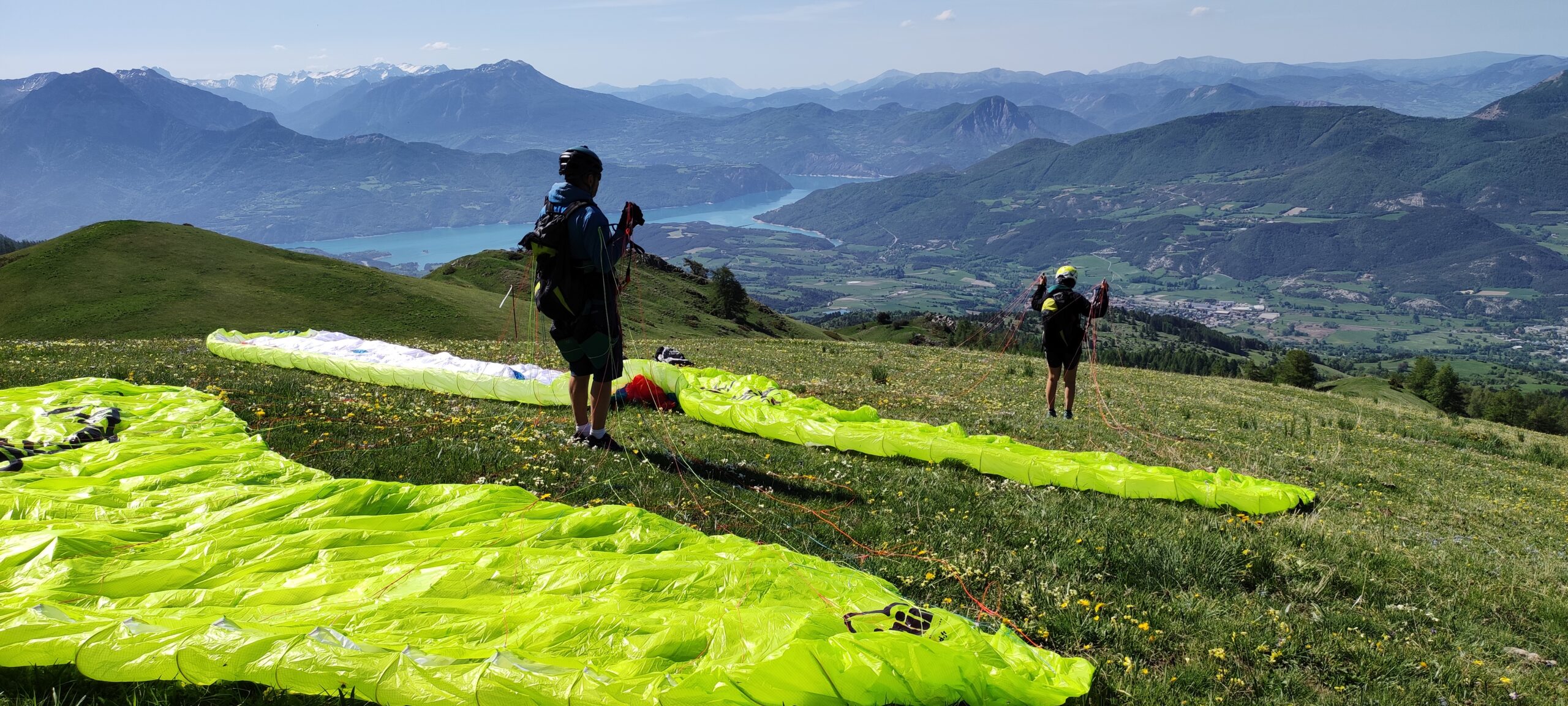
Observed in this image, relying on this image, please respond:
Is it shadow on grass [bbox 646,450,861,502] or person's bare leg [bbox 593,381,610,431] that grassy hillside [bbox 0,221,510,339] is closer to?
person's bare leg [bbox 593,381,610,431]

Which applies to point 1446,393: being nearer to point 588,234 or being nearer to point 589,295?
point 589,295

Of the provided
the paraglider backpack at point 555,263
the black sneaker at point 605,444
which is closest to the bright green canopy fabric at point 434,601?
the black sneaker at point 605,444

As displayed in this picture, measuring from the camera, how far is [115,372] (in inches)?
494

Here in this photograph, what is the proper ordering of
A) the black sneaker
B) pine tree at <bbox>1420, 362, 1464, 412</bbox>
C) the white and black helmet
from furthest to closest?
pine tree at <bbox>1420, 362, 1464, 412</bbox> < the black sneaker < the white and black helmet

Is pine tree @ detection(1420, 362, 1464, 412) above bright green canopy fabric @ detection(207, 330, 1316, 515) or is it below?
below

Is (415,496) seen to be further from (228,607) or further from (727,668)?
(727,668)

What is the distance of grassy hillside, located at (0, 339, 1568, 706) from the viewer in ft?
16.4

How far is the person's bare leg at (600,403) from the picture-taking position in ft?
31.3

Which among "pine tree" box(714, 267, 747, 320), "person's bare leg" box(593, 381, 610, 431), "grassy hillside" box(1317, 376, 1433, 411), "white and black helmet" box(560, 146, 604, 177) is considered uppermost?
"white and black helmet" box(560, 146, 604, 177)

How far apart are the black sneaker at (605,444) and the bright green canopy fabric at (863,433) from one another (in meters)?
2.52

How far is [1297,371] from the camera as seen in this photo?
70750mm

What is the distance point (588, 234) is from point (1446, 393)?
9946 centimetres

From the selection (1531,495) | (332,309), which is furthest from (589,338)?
(332,309)

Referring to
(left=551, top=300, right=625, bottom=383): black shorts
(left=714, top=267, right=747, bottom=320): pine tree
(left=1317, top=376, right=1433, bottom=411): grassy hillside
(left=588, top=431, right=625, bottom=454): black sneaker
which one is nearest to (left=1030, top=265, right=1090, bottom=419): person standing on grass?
(left=551, top=300, right=625, bottom=383): black shorts
